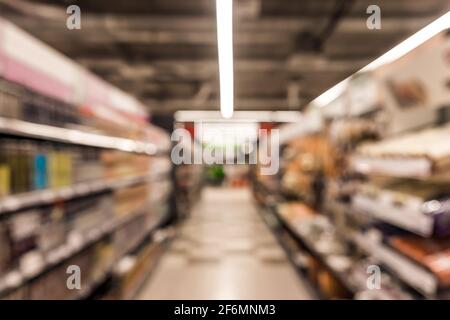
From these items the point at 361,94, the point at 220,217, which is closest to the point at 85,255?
the point at 361,94

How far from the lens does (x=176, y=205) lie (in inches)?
299

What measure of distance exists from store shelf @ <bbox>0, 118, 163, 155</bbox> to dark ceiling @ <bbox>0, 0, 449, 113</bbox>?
1.42 m

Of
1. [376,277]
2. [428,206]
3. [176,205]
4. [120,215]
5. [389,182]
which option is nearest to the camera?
[428,206]

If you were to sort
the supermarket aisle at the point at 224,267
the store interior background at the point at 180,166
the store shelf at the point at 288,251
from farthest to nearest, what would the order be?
the supermarket aisle at the point at 224,267 < the store shelf at the point at 288,251 < the store interior background at the point at 180,166

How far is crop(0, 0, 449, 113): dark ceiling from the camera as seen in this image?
14.2ft

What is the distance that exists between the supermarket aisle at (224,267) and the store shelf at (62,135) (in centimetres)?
157

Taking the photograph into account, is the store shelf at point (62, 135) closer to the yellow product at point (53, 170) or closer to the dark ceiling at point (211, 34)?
the yellow product at point (53, 170)

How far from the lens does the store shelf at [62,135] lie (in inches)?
71.1

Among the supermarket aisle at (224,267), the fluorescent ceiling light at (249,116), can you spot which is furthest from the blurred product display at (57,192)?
the fluorescent ceiling light at (249,116)

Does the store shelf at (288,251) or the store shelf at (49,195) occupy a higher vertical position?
the store shelf at (49,195)

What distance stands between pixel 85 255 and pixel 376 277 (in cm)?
202

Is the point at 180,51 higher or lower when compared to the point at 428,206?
higher

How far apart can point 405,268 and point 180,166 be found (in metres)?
6.65

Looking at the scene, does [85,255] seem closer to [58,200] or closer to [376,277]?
[58,200]
